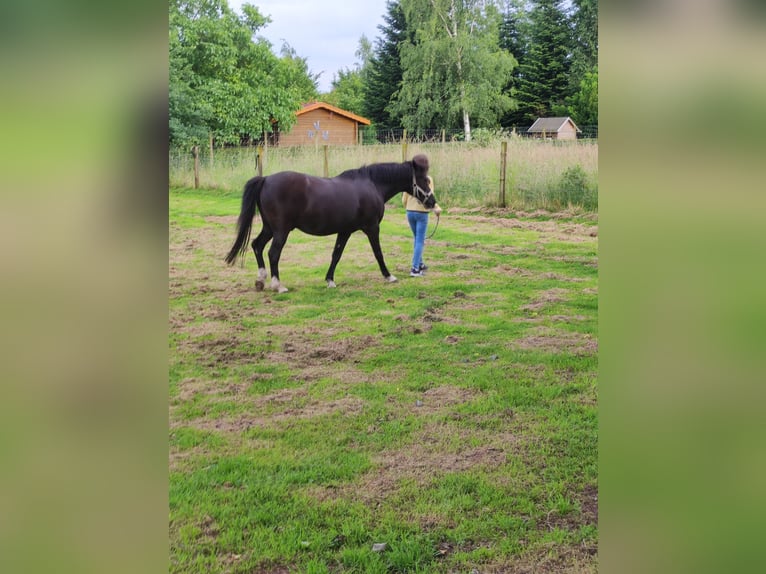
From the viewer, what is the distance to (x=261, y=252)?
18.8 ft

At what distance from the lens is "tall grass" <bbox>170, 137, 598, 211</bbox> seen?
886 cm

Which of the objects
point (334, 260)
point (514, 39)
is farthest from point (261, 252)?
point (514, 39)

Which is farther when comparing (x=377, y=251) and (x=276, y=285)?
(x=377, y=251)

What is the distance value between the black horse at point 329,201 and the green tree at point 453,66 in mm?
7921

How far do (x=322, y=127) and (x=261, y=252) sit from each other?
6.32 meters

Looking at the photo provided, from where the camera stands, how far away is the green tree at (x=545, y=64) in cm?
1082

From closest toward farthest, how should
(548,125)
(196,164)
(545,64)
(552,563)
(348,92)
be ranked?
(552,563) → (196,164) → (545,64) → (548,125) → (348,92)

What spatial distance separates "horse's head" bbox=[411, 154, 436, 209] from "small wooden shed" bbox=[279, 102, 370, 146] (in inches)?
180

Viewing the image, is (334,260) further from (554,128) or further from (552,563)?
(554,128)

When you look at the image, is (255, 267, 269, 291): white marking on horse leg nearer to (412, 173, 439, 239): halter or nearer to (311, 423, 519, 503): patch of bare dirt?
(412, 173, 439, 239): halter

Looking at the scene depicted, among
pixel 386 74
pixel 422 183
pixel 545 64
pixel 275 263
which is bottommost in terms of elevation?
pixel 275 263
